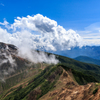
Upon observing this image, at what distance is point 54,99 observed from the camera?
441ft

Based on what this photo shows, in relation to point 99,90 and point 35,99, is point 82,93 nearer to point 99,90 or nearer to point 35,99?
point 99,90

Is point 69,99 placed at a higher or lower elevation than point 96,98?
lower

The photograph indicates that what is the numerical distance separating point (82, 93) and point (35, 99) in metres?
121

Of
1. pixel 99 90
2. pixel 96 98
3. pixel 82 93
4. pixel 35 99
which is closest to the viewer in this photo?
pixel 96 98

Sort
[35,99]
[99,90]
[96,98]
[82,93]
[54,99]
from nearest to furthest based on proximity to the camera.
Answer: [96,98]
[99,90]
[82,93]
[54,99]
[35,99]

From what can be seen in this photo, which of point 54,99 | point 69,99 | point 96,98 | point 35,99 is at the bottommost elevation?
point 35,99

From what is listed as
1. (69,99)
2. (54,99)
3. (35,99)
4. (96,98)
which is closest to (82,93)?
(69,99)

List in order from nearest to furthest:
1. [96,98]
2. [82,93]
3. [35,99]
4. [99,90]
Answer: [96,98], [99,90], [82,93], [35,99]

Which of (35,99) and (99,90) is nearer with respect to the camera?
(99,90)

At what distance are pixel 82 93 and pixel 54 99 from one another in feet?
142

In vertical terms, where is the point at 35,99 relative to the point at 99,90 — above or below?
below

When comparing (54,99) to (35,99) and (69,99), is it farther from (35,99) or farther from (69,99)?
(35,99)

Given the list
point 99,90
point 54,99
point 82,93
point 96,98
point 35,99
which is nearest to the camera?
point 96,98

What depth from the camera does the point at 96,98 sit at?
8719cm
